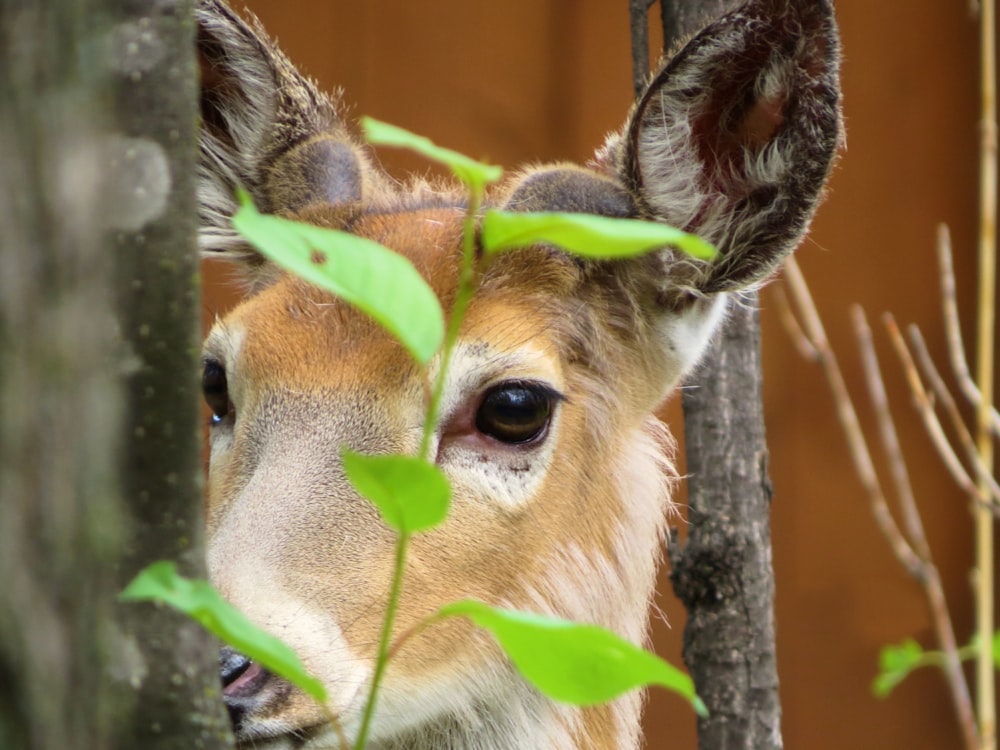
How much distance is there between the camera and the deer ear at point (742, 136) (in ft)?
10.6

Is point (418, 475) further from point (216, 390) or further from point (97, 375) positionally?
point (216, 390)

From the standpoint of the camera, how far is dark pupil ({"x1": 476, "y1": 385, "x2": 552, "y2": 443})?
3.23 m

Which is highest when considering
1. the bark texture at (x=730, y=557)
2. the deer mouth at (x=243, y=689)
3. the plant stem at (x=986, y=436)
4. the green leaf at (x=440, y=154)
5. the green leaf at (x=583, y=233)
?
the green leaf at (x=440, y=154)

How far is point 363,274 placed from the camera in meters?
1.26

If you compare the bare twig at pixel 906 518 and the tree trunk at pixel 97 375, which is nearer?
the tree trunk at pixel 97 375

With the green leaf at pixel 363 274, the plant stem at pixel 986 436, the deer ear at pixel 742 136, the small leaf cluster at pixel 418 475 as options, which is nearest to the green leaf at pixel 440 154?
the small leaf cluster at pixel 418 475

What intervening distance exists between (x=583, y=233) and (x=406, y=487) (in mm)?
296

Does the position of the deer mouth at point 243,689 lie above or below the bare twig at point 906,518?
below

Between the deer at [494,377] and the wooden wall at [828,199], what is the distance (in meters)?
2.59

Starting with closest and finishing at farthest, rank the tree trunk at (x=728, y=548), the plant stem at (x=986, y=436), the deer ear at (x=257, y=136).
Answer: the plant stem at (x=986, y=436) < the deer ear at (x=257, y=136) < the tree trunk at (x=728, y=548)

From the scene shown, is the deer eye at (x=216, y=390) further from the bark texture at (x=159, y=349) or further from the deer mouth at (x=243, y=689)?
the bark texture at (x=159, y=349)

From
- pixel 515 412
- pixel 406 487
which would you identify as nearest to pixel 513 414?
pixel 515 412

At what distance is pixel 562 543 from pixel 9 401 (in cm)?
241

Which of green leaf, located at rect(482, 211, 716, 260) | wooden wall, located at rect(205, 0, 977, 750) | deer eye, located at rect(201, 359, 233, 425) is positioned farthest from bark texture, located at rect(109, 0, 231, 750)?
wooden wall, located at rect(205, 0, 977, 750)
